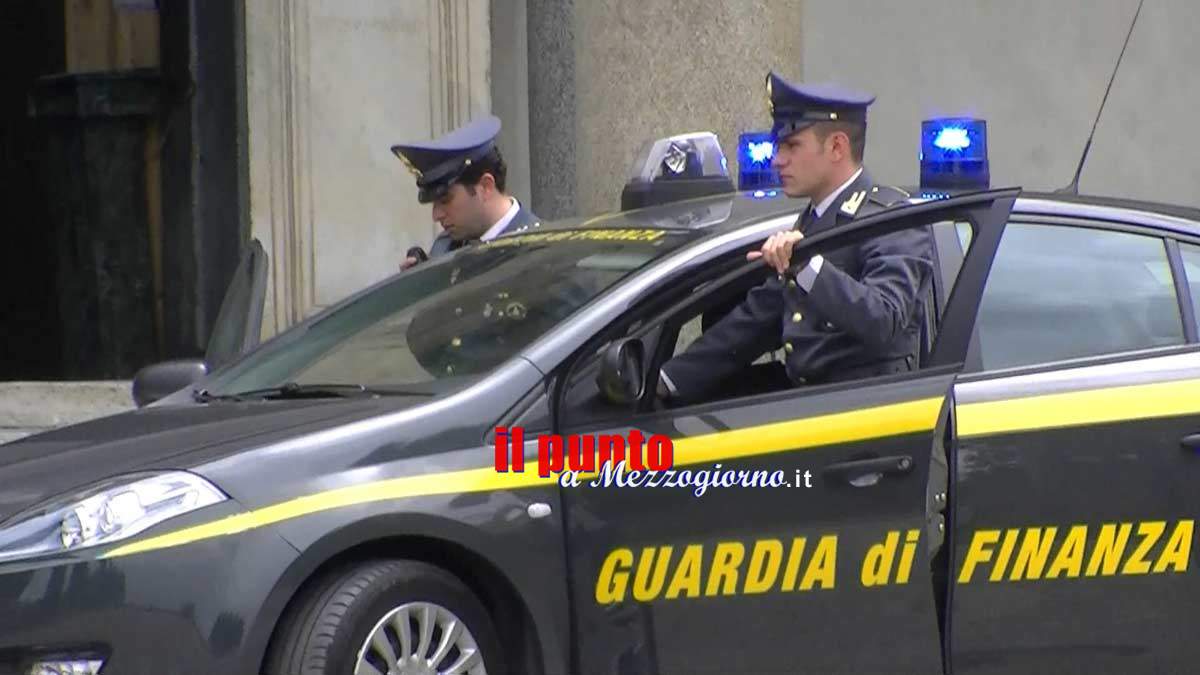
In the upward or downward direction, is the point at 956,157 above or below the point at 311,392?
above

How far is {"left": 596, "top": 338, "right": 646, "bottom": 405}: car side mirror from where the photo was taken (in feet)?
15.5

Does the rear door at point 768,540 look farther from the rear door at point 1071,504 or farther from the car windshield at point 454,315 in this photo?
the car windshield at point 454,315

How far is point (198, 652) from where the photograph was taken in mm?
4387

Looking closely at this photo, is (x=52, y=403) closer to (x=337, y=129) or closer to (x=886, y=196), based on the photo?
(x=337, y=129)

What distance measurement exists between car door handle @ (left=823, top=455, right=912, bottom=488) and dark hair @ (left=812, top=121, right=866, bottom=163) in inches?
33.5

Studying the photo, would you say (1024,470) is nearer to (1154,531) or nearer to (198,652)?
(1154,531)

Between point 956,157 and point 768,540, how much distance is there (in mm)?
1400

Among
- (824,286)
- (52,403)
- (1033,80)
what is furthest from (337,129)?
(824,286)

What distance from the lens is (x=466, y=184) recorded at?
635cm

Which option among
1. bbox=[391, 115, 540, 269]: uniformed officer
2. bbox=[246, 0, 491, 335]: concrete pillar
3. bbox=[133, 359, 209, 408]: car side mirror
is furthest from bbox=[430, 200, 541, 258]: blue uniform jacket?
bbox=[246, 0, 491, 335]: concrete pillar

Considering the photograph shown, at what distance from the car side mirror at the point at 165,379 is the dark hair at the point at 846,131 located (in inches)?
69.4

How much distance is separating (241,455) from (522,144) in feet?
20.3

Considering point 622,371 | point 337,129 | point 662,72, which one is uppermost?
point 662,72

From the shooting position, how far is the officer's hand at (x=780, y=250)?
492cm
